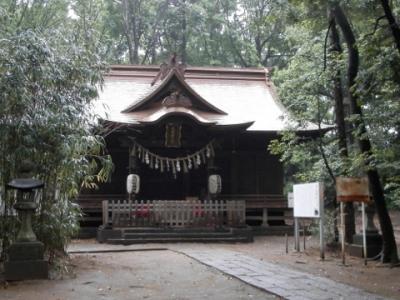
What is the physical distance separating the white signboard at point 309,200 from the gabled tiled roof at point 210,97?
Result: 184 inches

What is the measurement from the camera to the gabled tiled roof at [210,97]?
713 inches

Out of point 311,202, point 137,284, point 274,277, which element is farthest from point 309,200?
point 137,284

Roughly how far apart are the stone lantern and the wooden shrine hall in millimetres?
6663

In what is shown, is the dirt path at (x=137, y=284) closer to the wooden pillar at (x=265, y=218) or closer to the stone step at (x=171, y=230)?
the stone step at (x=171, y=230)

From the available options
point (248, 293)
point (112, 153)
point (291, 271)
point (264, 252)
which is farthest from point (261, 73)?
point (248, 293)

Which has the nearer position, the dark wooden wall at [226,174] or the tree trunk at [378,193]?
the tree trunk at [378,193]

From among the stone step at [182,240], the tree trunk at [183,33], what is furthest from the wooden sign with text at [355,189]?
the tree trunk at [183,33]

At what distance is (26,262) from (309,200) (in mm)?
6798

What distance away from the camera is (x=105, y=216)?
1566 cm

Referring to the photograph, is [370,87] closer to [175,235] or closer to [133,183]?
[175,235]

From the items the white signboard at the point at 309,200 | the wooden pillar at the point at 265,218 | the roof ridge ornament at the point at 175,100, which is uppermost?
the roof ridge ornament at the point at 175,100

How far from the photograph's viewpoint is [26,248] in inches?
326

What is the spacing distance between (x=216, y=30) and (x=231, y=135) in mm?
16696

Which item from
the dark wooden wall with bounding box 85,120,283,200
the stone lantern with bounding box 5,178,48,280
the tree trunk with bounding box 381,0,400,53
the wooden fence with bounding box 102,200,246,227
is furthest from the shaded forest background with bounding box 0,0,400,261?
the wooden fence with bounding box 102,200,246,227
